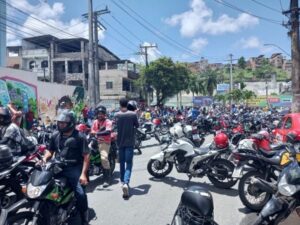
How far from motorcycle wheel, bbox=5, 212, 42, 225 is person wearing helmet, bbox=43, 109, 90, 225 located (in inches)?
33.1

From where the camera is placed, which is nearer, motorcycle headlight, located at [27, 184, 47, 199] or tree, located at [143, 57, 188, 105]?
motorcycle headlight, located at [27, 184, 47, 199]

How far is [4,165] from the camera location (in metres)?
4.47

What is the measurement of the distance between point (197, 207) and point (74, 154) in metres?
2.12

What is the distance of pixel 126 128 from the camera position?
6734mm

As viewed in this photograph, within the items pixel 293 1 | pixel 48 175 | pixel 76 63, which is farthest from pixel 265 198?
pixel 76 63

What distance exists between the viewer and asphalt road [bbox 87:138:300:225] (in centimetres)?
536

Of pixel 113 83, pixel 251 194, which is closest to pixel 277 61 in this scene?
pixel 113 83

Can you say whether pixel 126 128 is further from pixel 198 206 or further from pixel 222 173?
pixel 198 206

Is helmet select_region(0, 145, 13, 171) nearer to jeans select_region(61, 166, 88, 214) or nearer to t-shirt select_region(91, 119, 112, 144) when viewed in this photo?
jeans select_region(61, 166, 88, 214)

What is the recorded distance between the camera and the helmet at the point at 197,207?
2.96 meters

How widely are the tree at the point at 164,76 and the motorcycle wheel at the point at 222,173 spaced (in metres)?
36.5

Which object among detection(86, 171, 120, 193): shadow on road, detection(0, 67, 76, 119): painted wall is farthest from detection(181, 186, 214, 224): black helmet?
detection(0, 67, 76, 119): painted wall

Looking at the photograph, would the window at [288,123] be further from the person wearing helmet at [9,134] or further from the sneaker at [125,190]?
the person wearing helmet at [9,134]

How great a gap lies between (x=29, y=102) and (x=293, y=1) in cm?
1410
